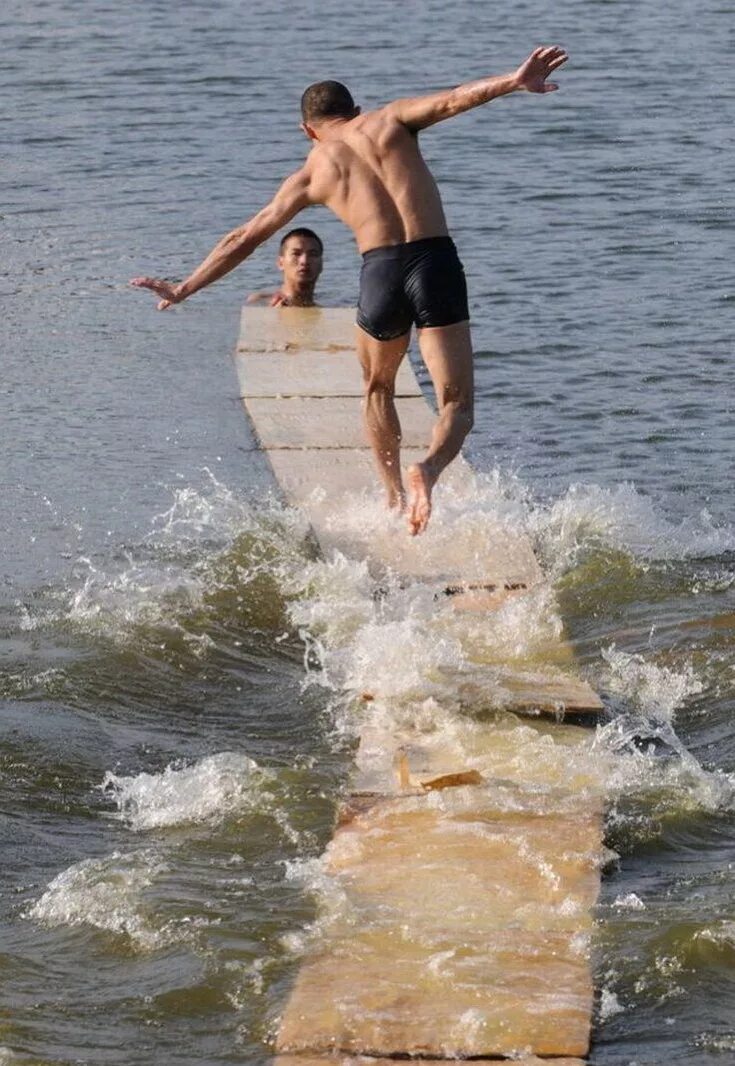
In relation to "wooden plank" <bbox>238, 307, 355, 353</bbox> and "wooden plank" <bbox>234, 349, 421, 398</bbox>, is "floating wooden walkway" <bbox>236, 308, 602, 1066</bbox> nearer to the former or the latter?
"wooden plank" <bbox>234, 349, 421, 398</bbox>

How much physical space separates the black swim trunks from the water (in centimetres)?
111

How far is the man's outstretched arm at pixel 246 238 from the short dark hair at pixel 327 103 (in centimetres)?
28

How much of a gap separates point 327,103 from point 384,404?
1327mm

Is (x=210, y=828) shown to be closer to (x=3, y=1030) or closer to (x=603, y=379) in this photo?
(x=3, y=1030)

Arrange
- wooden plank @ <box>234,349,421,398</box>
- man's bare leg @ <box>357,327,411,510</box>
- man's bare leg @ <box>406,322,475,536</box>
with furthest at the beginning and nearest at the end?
wooden plank @ <box>234,349,421,398</box>, man's bare leg @ <box>357,327,411,510</box>, man's bare leg @ <box>406,322,475,536</box>

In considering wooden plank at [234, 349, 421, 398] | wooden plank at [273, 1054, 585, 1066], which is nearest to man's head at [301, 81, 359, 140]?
wooden plank at [234, 349, 421, 398]

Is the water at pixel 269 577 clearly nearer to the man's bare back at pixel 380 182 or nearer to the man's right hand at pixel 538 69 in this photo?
the man's bare back at pixel 380 182

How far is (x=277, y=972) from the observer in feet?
16.5

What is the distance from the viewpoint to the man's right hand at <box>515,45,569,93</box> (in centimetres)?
716

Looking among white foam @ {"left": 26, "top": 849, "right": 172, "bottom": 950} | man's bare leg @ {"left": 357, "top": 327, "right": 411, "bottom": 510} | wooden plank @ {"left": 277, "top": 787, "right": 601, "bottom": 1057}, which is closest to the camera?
wooden plank @ {"left": 277, "top": 787, "right": 601, "bottom": 1057}

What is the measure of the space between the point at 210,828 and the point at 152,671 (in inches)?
59.5

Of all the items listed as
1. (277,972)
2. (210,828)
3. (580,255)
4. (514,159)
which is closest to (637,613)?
(210,828)

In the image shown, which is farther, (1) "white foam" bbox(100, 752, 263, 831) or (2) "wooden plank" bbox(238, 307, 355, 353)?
(2) "wooden plank" bbox(238, 307, 355, 353)

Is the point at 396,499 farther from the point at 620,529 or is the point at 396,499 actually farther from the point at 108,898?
the point at 108,898
